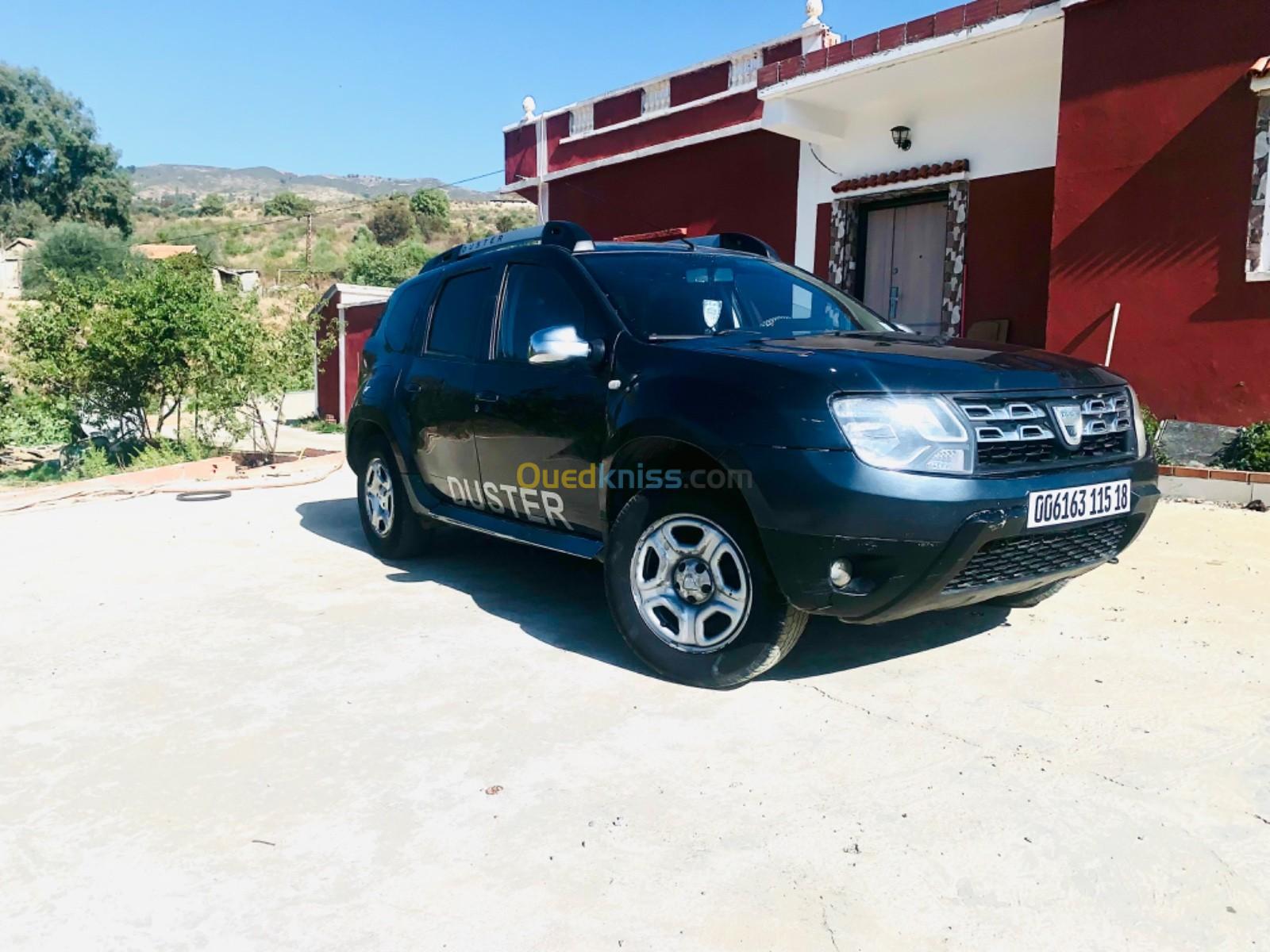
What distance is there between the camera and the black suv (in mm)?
3014

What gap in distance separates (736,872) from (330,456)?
9.31 m

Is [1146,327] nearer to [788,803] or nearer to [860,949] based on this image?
[788,803]

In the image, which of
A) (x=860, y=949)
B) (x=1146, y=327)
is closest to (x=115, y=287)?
(x=1146, y=327)

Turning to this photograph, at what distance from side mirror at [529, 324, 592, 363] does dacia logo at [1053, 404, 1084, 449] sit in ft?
5.70

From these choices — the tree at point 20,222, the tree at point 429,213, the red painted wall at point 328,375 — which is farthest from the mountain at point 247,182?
the red painted wall at point 328,375

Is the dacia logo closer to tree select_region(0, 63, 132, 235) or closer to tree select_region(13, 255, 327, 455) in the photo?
tree select_region(13, 255, 327, 455)

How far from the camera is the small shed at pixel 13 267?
135 ft

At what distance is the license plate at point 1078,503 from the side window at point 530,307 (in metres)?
1.98

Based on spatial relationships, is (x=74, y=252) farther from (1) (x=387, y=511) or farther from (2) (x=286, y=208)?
(1) (x=387, y=511)

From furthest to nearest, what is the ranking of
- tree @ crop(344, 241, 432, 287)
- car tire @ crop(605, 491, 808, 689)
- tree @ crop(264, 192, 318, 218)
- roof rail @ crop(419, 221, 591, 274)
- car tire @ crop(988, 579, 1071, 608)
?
tree @ crop(264, 192, 318, 218) → tree @ crop(344, 241, 432, 287) → roof rail @ crop(419, 221, 591, 274) → car tire @ crop(988, 579, 1071, 608) → car tire @ crop(605, 491, 808, 689)

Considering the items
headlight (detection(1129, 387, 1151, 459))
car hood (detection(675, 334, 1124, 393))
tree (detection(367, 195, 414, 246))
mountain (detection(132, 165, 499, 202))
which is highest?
mountain (detection(132, 165, 499, 202))

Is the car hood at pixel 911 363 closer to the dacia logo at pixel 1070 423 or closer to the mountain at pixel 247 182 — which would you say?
the dacia logo at pixel 1070 423

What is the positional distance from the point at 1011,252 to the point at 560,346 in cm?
767

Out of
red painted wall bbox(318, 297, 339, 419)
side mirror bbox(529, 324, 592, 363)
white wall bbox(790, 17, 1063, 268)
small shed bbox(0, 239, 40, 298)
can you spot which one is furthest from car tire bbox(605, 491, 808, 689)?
small shed bbox(0, 239, 40, 298)
